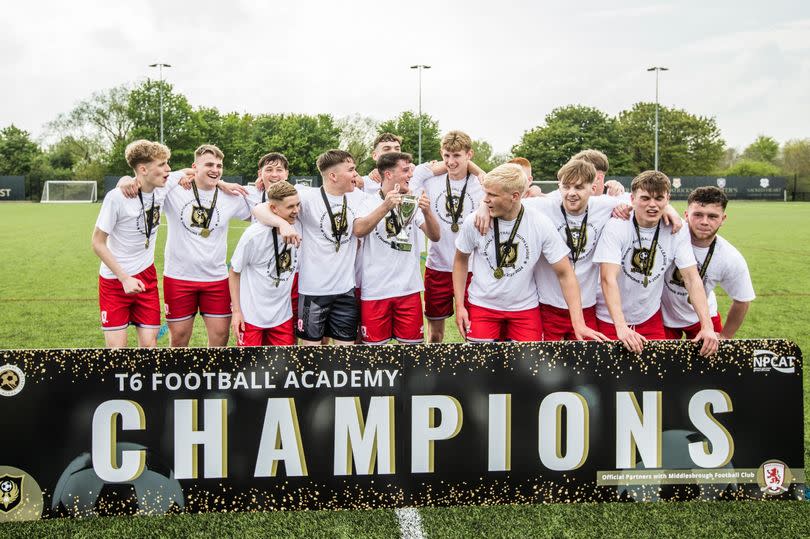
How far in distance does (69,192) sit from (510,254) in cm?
5259

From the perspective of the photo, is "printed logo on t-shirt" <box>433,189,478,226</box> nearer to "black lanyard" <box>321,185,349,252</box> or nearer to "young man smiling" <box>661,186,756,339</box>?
"black lanyard" <box>321,185,349,252</box>

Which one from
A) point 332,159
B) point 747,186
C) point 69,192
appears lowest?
point 332,159

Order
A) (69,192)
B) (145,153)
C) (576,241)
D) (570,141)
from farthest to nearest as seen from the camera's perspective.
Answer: (570,141) → (69,192) → (145,153) → (576,241)

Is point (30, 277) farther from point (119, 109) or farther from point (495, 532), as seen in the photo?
point (119, 109)

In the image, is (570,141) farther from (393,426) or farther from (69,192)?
(393,426)

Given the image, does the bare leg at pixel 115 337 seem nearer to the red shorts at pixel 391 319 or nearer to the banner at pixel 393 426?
the red shorts at pixel 391 319

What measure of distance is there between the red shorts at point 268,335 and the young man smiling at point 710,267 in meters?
2.58

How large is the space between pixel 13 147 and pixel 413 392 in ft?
226

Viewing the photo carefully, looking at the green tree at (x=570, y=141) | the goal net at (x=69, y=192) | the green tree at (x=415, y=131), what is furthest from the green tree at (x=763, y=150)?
the goal net at (x=69, y=192)

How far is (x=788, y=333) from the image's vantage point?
809cm

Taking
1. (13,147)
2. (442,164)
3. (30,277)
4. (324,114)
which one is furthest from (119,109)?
(442,164)

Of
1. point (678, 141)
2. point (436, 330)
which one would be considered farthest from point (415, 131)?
point (436, 330)

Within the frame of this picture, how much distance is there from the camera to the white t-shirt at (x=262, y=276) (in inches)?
185

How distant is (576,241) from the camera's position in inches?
185
